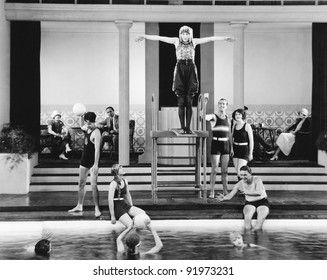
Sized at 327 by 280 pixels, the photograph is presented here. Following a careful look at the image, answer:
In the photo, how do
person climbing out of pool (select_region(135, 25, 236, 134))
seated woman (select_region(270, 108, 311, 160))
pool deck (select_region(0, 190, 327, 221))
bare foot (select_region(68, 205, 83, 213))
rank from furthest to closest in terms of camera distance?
seated woman (select_region(270, 108, 311, 160))
person climbing out of pool (select_region(135, 25, 236, 134))
bare foot (select_region(68, 205, 83, 213))
pool deck (select_region(0, 190, 327, 221))

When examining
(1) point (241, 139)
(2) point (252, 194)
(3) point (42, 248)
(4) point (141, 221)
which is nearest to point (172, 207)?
(2) point (252, 194)

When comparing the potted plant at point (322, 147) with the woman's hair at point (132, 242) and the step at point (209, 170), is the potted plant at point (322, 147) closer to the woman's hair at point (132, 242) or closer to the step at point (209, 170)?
the step at point (209, 170)

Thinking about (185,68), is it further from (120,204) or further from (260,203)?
(120,204)

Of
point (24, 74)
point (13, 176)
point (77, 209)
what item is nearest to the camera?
point (77, 209)

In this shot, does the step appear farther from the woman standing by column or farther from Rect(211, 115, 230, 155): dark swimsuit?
Rect(211, 115, 230, 155): dark swimsuit

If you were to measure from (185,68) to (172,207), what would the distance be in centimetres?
197

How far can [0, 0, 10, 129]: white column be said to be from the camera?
1072cm

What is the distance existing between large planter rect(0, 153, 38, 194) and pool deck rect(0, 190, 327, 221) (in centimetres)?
53

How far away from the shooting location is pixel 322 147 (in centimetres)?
1094

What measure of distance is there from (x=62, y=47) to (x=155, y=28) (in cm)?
395

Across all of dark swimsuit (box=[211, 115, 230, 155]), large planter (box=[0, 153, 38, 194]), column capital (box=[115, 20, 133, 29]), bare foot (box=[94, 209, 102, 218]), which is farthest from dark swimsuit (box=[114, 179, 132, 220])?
column capital (box=[115, 20, 133, 29])

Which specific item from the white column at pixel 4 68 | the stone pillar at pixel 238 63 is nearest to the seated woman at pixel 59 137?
the white column at pixel 4 68
